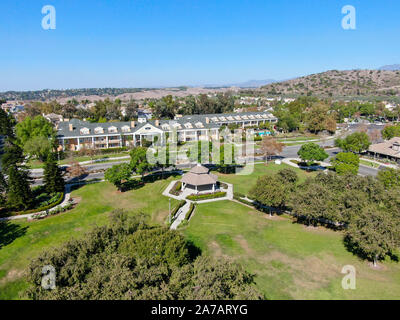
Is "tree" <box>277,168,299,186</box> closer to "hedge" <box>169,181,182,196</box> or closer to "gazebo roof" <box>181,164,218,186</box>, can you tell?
"gazebo roof" <box>181,164,218,186</box>

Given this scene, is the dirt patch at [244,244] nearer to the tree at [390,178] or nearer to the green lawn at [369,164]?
the tree at [390,178]

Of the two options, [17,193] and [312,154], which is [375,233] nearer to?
[312,154]

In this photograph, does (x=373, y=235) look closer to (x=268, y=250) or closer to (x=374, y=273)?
(x=374, y=273)

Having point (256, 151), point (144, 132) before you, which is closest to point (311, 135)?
point (256, 151)

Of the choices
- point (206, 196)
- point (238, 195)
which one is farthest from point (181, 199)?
point (238, 195)

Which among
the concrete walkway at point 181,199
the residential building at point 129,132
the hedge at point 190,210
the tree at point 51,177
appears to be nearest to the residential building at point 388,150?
the concrete walkway at point 181,199
